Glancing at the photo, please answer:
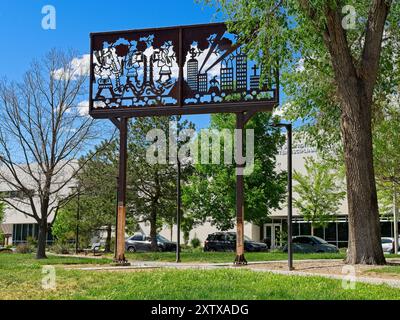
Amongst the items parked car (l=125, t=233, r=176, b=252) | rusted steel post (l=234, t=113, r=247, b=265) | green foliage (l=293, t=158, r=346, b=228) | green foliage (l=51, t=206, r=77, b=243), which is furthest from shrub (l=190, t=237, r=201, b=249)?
rusted steel post (l=234, t=113, r=247, b=265)

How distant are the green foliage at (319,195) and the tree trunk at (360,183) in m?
26.6

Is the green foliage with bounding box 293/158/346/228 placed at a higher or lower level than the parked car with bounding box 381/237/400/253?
higher

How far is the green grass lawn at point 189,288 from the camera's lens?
9852 millimetres

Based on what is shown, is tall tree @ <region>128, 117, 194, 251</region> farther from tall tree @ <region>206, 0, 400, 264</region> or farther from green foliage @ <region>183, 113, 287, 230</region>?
tall tree @ <region>206, 0, 400, 264</region>

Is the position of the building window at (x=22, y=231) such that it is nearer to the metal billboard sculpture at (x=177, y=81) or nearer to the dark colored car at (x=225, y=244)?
the dark colored car at (x=225, y=244)

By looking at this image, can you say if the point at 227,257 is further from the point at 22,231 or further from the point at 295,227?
the point at 22,231

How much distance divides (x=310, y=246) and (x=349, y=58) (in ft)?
66.1

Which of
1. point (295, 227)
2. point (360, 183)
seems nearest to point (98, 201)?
point (295, 227)

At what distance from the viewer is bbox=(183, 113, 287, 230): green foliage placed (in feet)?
113

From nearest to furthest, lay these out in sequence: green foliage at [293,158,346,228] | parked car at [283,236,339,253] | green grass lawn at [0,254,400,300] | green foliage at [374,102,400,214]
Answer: green grass lawn at [0,254,400,300] → green foliage at [374,102,400,214] → parked car at [283,236,339,253] → green foliage at [293,158,346,228]

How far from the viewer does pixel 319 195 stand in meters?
44.4

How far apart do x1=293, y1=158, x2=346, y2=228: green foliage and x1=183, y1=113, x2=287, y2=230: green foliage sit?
8123 mm
